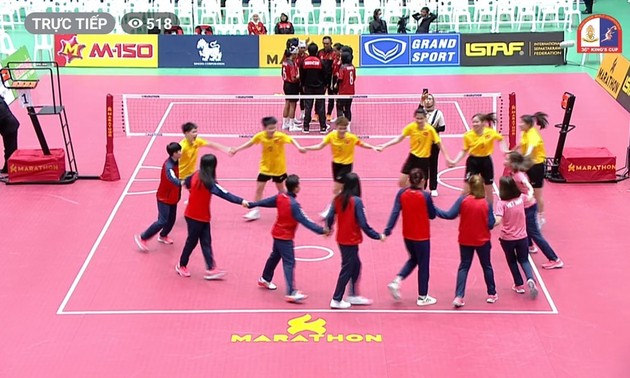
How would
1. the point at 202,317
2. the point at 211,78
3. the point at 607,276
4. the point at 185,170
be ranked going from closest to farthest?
the point at 202,317 < the point at 607,276 < the point at 185,170 < the point at 211,78

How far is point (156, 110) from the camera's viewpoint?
24328 millimetres

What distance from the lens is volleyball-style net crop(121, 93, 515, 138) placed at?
22375 millimetres

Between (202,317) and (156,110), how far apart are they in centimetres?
1212

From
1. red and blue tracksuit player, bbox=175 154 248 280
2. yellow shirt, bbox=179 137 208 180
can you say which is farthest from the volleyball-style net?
red and blue tracksuit player, bbox=175 154 248 280

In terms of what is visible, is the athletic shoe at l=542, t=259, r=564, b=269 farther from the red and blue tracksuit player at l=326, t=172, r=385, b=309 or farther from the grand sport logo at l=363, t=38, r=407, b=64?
the grand sport logo at l=363, t=38, r=407, b=64

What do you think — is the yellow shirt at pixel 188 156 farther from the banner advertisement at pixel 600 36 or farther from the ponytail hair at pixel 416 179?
the banner advertisement at pixel 600 36

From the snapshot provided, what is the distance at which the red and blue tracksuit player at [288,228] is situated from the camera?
12.7 metres

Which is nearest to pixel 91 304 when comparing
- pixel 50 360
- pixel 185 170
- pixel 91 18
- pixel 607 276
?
pixel 50 360

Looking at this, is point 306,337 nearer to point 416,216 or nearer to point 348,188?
point 348,188

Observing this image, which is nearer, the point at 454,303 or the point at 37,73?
the point at 454,303

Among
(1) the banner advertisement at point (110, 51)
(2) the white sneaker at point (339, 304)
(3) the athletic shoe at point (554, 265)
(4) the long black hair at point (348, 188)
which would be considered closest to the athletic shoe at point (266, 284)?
(2) the white sneaker at point (339, 304)

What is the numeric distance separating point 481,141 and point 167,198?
5.17m

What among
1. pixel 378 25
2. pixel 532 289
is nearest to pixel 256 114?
pixel 378 25

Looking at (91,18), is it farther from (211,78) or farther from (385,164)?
(385,164)
